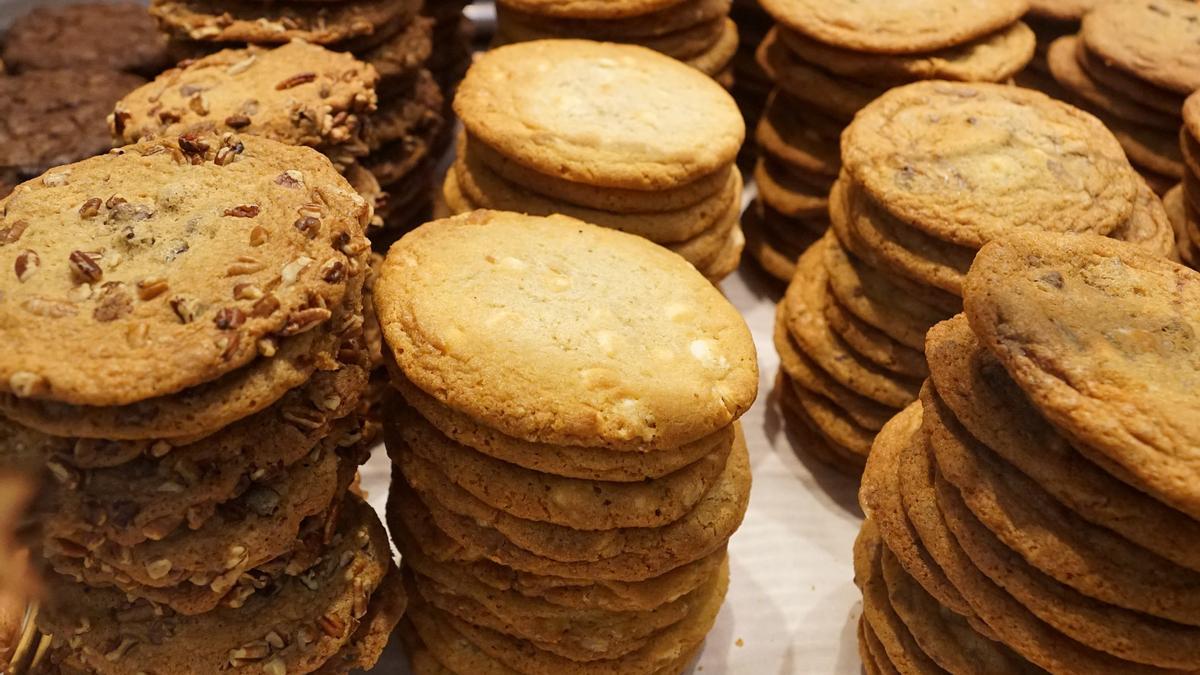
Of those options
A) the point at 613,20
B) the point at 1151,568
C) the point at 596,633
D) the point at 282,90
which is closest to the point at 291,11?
the point at 282,90

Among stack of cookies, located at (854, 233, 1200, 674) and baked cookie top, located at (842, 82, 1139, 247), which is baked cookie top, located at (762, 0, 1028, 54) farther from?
stack of cookies, located at (854, 233, 1200, 674)

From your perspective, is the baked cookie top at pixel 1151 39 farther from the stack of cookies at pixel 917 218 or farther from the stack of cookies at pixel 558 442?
the stack of cookies at pixel 558 442

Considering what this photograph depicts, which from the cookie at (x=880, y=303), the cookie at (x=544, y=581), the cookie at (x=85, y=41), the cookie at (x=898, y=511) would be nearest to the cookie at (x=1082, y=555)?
the cookie at (x=898, y=511)

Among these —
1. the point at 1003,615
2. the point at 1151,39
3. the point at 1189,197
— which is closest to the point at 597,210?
the point at 1003,615

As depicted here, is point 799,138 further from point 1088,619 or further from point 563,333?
point 1088,619

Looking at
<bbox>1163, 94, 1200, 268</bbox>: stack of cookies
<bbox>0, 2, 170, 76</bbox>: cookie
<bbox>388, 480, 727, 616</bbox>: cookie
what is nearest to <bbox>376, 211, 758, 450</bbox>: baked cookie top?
<bbox>388, 480, 727, 616</bbox>: cookie

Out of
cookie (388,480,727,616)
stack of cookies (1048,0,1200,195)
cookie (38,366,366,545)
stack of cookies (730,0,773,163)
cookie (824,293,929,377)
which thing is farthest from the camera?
stack of cookies (730,0,773,163)
